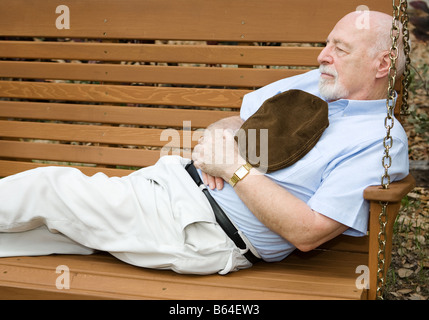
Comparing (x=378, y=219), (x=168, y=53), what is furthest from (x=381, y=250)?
(x=168, y=53)

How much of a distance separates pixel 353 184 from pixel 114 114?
180cm

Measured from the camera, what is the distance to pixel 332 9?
3.17m

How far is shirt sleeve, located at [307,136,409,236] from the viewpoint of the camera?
7.61 ft

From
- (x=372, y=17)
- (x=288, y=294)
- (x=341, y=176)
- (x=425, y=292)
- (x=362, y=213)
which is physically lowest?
(x=425, y=292)

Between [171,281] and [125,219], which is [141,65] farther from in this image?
[171,281]

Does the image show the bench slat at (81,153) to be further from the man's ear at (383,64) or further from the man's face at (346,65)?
the man's ear at (383,64)

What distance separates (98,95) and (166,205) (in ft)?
4.44

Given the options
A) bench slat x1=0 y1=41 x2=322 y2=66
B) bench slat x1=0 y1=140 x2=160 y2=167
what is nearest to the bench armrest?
bench slat x1=0 y1=41 x2=322 y2=66

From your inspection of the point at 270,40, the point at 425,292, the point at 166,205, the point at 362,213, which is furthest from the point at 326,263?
the point at 270,40

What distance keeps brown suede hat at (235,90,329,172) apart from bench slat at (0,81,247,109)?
74 centimetres

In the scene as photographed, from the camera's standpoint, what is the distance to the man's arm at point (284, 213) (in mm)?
2342

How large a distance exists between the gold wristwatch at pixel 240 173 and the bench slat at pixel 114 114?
970 mm

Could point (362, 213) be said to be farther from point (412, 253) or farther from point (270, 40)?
point (412, 253)

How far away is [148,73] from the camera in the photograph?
3580mm
